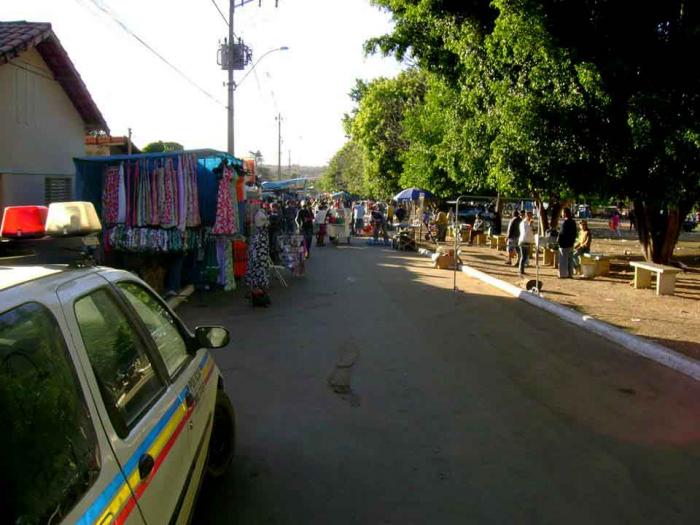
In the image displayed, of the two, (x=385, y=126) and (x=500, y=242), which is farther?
(x=385, y=126)

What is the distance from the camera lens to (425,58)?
17.3 meters

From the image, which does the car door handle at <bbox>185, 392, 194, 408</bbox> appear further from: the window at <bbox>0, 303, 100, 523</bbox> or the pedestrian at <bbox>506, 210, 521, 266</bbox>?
the pedestrian at <bbox>506, 210, 521, 266</bbox>

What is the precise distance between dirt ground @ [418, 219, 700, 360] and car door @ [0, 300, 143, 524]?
7.61 metres

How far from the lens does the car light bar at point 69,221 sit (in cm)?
346

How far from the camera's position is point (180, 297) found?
37.7 feet

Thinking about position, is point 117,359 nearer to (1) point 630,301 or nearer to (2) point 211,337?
(2) point 211,337

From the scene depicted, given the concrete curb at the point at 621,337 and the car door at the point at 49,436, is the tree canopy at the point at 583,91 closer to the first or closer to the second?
the concrete curb at the point at 621,337

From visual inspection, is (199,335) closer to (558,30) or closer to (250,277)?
(250,277)

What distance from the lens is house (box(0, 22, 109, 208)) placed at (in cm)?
1090

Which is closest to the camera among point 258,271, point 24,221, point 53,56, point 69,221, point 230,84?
point 69,221

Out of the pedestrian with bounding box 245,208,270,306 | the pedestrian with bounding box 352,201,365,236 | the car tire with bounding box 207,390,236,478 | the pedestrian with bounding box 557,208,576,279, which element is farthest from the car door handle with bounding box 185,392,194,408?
the pedestrian with bounding box 352,201,365,236

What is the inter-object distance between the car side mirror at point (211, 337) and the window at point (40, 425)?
1.71 m

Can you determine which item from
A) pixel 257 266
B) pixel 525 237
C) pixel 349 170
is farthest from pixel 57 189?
pixel 349 170

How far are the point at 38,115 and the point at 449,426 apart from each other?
10.1 m
